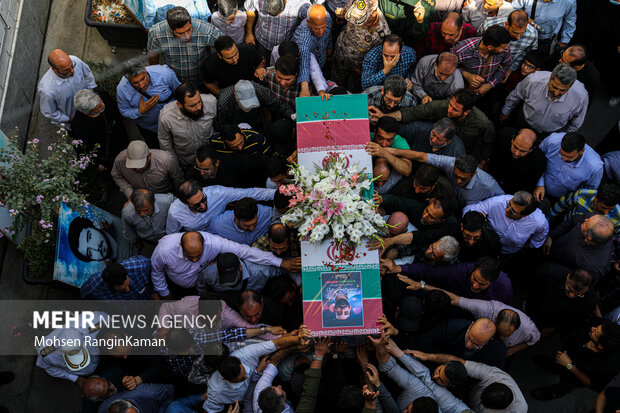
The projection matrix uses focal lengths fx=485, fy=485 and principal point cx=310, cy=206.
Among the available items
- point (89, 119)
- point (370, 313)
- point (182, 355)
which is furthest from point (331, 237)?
point (89, 119)

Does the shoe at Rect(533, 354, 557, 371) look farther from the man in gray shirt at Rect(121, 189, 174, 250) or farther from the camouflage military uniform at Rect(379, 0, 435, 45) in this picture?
the man in gray shirt at Rect(121, 189, 174, 250)

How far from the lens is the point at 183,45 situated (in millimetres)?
6188

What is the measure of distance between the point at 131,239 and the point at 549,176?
507 cm

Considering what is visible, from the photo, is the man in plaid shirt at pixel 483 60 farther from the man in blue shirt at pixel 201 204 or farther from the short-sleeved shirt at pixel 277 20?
the man in blue shirt at pixel 201 204

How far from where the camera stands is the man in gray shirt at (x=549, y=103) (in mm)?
5891

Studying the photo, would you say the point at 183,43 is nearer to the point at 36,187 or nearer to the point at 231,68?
the point at 231,68

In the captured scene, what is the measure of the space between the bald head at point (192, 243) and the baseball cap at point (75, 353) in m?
1.45

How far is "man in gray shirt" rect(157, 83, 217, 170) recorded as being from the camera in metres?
5.64

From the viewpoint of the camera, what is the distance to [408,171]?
547cm

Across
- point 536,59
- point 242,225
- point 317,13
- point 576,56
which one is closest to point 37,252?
point 242,225

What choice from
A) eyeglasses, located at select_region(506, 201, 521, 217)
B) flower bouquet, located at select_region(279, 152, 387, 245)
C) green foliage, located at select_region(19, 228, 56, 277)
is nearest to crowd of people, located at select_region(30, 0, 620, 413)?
eyeglasses, located at select_region(506, 201, 521, 217)

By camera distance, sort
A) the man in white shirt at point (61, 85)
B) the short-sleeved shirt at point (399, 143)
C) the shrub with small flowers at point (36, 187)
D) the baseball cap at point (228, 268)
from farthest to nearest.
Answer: the man in white shirt at point (61, 85) → the short-sleeved shirt at point (399, 143) → the shrub with small flowers at point (36, 187) → the baseball cap at point (228, 268)

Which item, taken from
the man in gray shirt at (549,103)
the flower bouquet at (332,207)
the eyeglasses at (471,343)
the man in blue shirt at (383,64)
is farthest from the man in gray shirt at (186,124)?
the man in gray shirt at (549,103)

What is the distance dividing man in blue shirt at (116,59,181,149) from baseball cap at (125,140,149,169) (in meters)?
0.78
